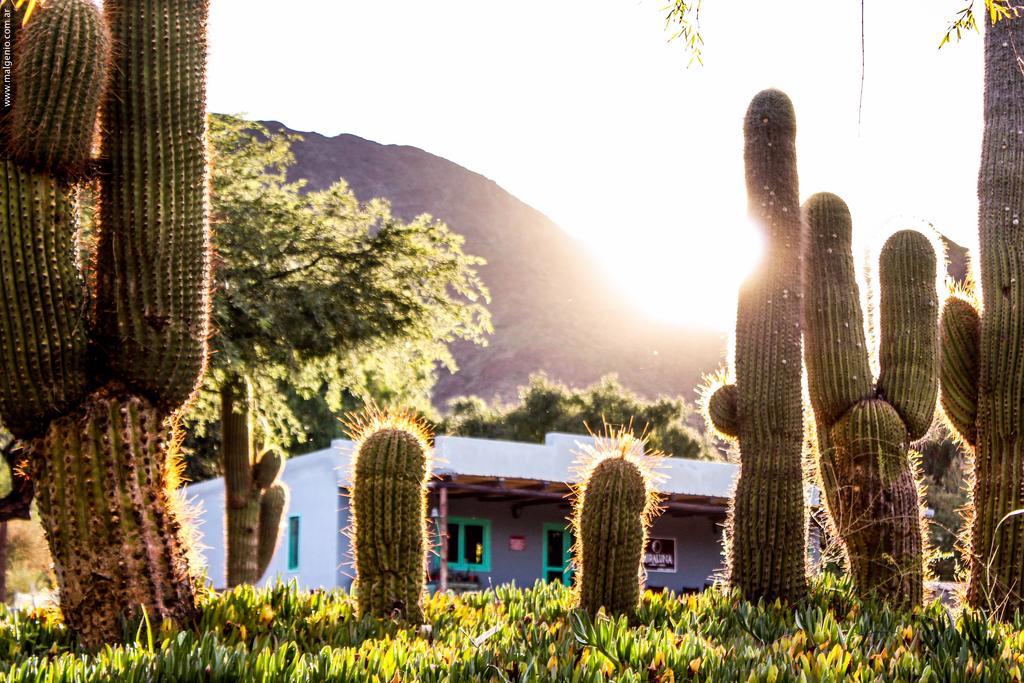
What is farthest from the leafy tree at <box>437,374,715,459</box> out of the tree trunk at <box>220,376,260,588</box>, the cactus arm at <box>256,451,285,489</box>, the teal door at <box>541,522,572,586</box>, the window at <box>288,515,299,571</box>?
the tree trunk at <box>220,376,260,588</box>

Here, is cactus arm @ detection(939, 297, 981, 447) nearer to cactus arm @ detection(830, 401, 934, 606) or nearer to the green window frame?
cactus arm @ detection(830, 401, 934, 606)

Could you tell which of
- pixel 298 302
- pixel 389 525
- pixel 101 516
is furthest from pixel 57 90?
pixel 298 302

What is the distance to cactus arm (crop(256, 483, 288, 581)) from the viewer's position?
666 inches

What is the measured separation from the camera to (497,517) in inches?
960

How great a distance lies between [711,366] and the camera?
9775cm

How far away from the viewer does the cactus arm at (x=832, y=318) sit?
368 inches

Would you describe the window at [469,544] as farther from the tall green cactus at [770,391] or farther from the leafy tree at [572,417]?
the leafy tree at [572,417]

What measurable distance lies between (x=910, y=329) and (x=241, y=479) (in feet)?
32.1

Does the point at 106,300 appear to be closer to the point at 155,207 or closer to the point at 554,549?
the point at 155,207

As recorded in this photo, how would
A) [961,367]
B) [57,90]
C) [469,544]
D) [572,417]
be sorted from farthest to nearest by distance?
[572,417], [469,544], [961,367], [57,90]

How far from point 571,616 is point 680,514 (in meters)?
18.9

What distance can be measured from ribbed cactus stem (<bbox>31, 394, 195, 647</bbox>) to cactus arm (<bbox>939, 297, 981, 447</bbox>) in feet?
21.6

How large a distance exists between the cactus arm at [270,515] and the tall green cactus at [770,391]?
30.7ft

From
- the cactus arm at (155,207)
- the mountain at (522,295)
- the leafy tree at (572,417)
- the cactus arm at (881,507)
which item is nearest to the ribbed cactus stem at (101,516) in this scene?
the cactus arm at (155,207)
